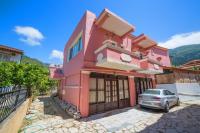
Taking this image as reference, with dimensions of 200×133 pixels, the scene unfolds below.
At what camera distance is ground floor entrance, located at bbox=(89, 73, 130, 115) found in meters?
7.81

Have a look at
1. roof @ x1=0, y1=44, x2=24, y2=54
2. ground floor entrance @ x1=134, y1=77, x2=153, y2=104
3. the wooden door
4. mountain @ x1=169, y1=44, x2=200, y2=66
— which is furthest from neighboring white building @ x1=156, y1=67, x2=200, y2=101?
mountain @ x1=169, y1=44, x2=200, y2=66

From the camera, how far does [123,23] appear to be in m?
8.52

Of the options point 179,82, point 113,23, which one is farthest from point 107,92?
point 179,82

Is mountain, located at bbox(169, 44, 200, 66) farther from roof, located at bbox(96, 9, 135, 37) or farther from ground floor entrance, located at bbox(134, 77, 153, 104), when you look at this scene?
roof, located at bbox(96, 9, 135, 37)

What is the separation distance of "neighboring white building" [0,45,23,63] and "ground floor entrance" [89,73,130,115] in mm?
20530

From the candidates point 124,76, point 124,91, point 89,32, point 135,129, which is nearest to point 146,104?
point 124,91

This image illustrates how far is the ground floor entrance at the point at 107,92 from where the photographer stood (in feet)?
25.6

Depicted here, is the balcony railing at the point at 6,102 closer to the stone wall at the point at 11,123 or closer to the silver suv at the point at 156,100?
the stone wall at the point at 11,123

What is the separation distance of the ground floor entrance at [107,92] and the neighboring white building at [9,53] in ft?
67.4

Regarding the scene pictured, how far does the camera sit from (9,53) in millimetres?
20078

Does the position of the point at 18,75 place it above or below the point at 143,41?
below

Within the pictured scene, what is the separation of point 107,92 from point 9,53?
21.7 m

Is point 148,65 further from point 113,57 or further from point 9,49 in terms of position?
point 9,49

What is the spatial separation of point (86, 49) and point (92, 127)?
500cm
